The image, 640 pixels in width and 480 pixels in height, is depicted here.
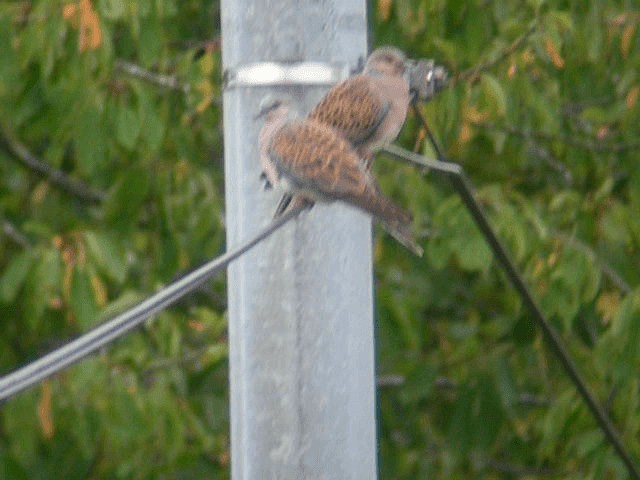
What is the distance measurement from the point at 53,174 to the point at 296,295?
4.06m

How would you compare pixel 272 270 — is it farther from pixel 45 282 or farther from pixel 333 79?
pixel 45 282

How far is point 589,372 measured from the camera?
5.71 meters

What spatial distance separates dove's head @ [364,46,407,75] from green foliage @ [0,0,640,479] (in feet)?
6.51

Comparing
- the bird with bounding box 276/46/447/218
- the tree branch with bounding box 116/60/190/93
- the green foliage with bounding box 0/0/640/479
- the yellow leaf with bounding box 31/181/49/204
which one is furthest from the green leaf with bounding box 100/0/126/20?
Answer: the bird with bounding box 276/46/447/218

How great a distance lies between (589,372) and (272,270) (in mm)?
3559

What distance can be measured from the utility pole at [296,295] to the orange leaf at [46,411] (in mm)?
2733

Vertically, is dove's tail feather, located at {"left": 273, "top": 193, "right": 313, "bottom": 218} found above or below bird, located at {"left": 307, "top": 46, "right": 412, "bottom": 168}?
below

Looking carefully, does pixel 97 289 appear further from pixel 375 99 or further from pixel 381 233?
pixel 375 99

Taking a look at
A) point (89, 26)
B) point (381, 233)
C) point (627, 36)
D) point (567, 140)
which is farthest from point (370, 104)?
point (567, 140)

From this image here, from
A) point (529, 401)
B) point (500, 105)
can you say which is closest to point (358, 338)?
point (500, 105)

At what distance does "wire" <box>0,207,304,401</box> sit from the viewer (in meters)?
1.88

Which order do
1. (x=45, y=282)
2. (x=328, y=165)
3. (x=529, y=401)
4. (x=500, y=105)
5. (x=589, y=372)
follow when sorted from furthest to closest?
(x=529, y=401)
(x=589, y=372)
(x=45, y=282)
(x=500, y=105)
(x=328, y=165)

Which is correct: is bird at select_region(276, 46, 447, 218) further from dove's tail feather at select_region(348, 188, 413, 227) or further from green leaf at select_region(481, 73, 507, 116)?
green leaf at select_region(481, 73, 507, 116)

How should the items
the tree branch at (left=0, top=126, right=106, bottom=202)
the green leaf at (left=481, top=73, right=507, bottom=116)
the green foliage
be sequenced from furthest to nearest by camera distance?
the tree branch at (left=0, top=126, right=106, bottom=202) → the green foliage → the green leaf at (left=481, top=73, right=507, bottom=116)
